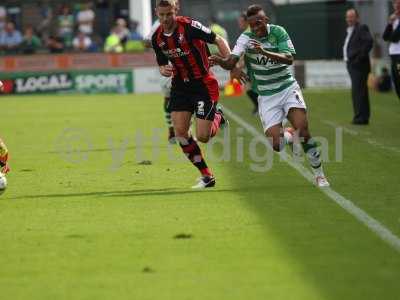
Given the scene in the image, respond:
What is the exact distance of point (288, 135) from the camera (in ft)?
44.2

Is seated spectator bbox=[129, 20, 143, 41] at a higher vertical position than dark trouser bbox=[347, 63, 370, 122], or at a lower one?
lower

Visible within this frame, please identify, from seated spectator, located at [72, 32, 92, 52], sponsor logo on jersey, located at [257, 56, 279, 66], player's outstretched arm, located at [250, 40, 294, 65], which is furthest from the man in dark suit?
seated spectator, located at [72, 32, 92, 52]

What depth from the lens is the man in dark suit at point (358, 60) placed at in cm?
2225

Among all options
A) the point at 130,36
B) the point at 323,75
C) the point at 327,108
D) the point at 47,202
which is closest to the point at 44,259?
the point at 47,202

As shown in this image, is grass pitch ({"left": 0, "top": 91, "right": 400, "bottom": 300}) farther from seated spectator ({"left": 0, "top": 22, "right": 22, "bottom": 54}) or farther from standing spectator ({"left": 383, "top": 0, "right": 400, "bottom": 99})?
seated spectator ({"left": 0, "top": 22, "right": 22, "bottom": 54})

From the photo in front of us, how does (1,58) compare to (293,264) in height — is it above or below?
below

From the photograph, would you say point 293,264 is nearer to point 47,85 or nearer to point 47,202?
point 47,202

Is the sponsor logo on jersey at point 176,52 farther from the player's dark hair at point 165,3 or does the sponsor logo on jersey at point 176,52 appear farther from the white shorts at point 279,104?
the white shorts at point 279,104

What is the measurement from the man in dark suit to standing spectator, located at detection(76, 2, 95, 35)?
20.8 meters

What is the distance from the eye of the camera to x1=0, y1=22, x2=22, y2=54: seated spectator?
4081cm

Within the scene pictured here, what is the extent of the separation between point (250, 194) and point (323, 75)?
2511 cm

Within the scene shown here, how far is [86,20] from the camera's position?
1670 inches

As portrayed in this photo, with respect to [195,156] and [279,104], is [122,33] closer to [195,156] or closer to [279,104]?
[195,156]

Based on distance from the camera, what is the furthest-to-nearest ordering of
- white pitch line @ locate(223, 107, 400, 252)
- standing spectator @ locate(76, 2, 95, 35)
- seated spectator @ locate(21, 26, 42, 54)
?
standing spectator @ locate(76, 2, 95, 35)
seated spectator @ locate(21, 26, 42, 54)
white pitch line @ locate(223, 107, 400, 252)
